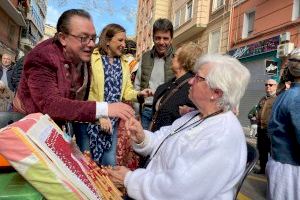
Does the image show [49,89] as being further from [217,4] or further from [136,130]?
[217,4]

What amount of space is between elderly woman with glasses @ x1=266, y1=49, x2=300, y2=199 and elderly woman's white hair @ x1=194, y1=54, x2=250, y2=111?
0.79 meters

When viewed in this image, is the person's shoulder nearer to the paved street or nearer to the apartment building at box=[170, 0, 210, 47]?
the paved street

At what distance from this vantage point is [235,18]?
1819cm

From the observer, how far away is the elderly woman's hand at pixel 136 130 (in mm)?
2319

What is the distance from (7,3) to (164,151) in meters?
26.6

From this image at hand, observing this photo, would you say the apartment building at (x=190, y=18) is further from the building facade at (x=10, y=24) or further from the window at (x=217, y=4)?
the building facade at (x=10, y=24)

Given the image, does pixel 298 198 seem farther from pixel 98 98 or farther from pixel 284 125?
pixel 98 98

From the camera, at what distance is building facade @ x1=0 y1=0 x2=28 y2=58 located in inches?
1090

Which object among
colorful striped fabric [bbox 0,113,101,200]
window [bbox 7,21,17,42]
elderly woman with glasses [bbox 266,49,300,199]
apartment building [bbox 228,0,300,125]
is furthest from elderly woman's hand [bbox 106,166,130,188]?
window [bbox 7,21,17,42]

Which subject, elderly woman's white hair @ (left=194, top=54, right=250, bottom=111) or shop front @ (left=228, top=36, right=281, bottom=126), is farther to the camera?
shop front @ (left=228, top=36, right=281, bottom=126)

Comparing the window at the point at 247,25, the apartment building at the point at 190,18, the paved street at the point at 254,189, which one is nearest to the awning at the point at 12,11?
the apartment building at the point at 190,18

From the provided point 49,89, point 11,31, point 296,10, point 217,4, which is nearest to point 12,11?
point 11,31

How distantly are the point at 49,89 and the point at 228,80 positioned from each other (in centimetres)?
89

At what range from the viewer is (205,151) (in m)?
1.83
